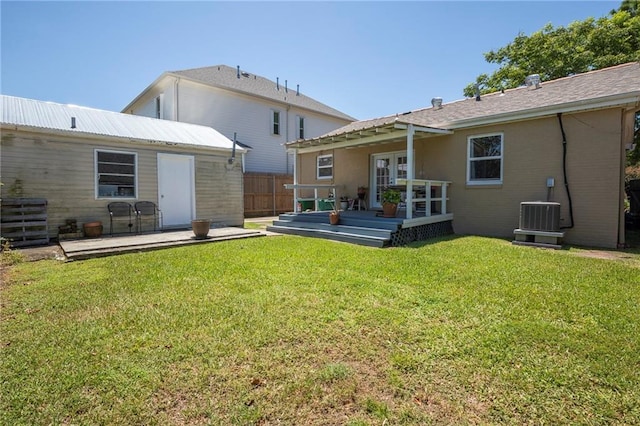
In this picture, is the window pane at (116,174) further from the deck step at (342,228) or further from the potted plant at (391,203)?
the potted plant at (391,203)

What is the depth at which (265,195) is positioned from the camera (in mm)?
16812

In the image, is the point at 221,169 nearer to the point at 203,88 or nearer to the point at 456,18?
the point at 203,88

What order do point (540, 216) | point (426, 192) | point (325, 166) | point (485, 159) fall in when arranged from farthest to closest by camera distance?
1. point (325, 166)
2. point (485, 159)
3. point (426, 192)
4. point (540, 216)

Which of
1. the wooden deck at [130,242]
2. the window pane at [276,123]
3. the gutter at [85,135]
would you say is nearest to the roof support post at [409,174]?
the wooden deck at [130,242]

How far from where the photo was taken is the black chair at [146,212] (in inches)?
366

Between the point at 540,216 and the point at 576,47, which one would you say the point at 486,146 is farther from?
the point at 576,47

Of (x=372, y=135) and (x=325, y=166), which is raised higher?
(x=372, y=135)

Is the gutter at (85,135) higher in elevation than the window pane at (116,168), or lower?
higher

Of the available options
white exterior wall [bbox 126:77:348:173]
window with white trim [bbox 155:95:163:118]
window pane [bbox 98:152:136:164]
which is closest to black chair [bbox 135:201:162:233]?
window pane [bbox 98:152:136:164]

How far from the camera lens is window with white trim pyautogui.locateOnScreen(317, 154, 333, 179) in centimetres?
1297

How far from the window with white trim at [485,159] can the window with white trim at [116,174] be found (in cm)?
989

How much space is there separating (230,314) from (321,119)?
20.2m

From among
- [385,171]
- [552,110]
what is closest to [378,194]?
[385,171]

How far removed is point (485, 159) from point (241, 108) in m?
13.2
